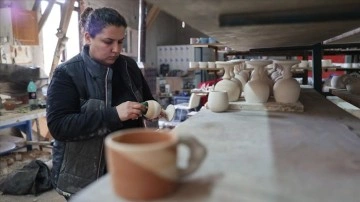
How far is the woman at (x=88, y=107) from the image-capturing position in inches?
48.1

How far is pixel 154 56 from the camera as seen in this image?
29.7ft

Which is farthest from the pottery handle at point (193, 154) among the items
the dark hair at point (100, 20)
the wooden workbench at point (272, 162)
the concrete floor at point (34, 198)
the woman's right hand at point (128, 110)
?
the concrete floor at point (34, 198)

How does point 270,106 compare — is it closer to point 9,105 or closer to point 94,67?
point 94,67

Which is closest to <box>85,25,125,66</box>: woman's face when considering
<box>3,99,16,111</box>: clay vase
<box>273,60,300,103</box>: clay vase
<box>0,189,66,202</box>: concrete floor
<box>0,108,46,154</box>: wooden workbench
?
<box>273,60,300,103</box>: clay vase

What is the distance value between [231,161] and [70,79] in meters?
0.86

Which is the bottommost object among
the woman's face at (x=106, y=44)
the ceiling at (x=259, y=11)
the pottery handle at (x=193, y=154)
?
the pottery handle at (x=193, y=154)

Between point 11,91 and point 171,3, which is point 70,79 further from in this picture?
point 11,91

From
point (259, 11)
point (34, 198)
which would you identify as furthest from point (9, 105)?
point (259, 11)

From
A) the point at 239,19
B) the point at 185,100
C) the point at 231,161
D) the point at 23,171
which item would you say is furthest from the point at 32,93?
the point at 231,161

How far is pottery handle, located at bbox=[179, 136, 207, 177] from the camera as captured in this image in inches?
21.7

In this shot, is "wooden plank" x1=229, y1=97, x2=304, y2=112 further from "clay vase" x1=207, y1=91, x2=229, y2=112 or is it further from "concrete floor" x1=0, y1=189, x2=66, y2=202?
"concrete floor" x1=0, y1=189, x2=66, y2=202

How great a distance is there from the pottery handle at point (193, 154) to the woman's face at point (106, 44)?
88 cm

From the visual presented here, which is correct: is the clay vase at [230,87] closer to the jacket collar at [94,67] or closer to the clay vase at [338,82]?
the jacket collar at [94,67]

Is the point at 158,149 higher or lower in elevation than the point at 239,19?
lower
